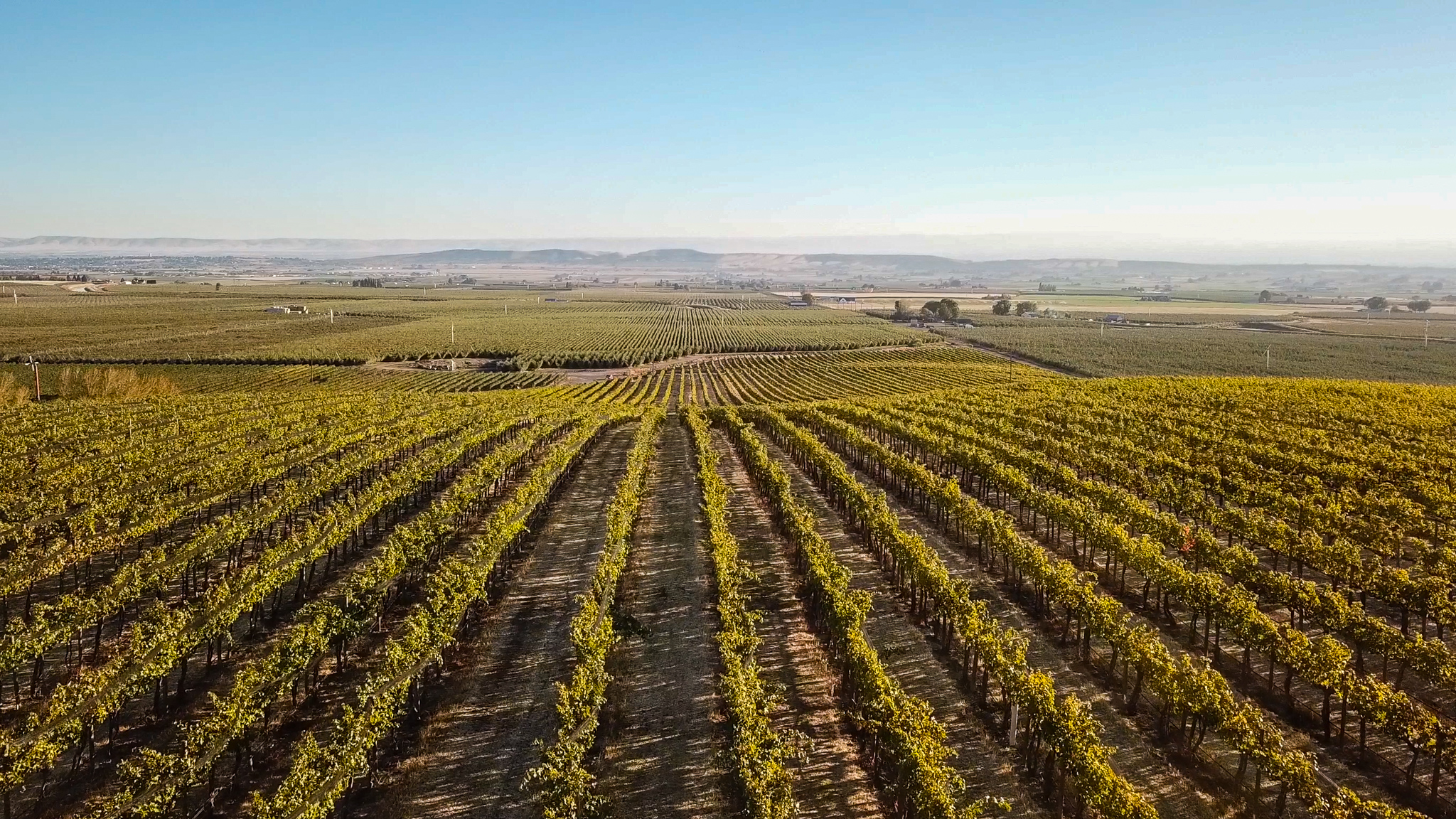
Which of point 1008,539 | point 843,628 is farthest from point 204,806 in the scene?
point 1008,539

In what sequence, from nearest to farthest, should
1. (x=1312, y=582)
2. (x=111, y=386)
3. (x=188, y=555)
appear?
(x=1312, y=582) < (x=188, y=555) < (x=111, y=386)

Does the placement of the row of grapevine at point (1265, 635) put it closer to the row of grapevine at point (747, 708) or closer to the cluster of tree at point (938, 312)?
the row of grapevine at point (747, 708)

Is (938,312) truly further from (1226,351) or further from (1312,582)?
(1312,582)

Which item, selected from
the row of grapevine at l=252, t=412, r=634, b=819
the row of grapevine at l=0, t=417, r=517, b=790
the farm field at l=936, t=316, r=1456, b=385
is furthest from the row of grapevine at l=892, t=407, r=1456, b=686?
the farm field at l=936, t=316, r=1456, b=385

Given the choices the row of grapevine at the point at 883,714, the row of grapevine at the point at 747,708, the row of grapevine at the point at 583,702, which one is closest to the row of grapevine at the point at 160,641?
the row of grapevine at the point at 583,702

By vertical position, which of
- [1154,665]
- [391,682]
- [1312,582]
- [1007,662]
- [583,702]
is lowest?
[583,702]

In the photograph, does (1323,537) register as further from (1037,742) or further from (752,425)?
(752,425)

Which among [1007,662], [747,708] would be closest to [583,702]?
[747,708]

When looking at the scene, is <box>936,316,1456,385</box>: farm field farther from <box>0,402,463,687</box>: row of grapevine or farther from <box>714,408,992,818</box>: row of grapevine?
<box>0,402,463,687</box>: row of grapevine
